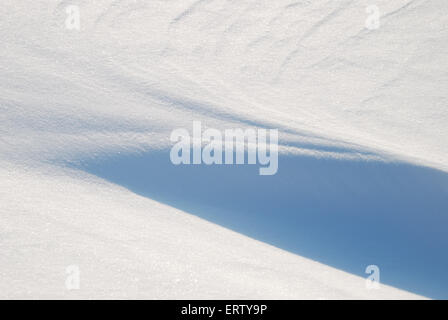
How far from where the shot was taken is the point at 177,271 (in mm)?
2676

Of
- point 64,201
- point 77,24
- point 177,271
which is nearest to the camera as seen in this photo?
point 177,271

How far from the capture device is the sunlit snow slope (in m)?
2.78

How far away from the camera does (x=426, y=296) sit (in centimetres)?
295

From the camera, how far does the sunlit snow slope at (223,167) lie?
278cm

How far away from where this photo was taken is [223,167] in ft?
11.8

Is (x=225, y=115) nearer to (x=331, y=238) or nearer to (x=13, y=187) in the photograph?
(x=331, y=238)

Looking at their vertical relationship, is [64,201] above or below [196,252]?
above

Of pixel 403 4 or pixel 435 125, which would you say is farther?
pixel 403 4

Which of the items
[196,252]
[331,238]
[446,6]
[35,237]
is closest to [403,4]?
[446,6]

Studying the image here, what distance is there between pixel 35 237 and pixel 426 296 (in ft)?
6.58

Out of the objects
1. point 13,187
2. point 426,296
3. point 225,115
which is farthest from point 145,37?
point 426,296

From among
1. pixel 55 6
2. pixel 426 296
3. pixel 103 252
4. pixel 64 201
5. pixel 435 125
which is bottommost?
pixel 426 296

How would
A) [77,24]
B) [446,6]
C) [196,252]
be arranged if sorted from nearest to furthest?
[196,252]
[77,24]
[446,6]

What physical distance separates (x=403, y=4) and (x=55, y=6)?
3.60m
